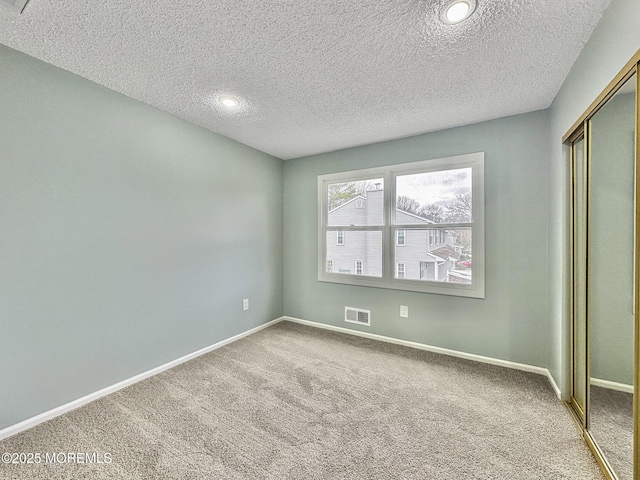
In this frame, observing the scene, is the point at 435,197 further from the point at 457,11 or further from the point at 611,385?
the point at 611,385

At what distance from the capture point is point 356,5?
4.38ft

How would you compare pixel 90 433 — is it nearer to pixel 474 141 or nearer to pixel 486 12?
pixel 486 12

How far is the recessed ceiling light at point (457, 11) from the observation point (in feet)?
4.31

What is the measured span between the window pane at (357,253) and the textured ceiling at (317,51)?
146 centimetres

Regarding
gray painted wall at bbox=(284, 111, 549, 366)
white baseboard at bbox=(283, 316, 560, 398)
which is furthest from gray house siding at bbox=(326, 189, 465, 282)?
white baseboard at bbox=(283, 316, 560, 398)

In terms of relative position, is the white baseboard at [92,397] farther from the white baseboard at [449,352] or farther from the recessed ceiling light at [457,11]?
the recessed ceiling light at [457,11]

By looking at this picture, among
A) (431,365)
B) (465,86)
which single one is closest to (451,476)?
(431,365)

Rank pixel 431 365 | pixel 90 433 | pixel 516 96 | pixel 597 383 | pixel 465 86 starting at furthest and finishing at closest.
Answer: pixel 431 365
pixel 516 96
pixel 465 86
pixel 90 433
pixel 597 383

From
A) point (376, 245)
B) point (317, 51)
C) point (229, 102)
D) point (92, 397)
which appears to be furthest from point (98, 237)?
point (376, 245)

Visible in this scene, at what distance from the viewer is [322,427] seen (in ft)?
5.70

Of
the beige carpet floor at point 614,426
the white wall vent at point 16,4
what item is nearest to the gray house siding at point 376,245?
the beige carpet floor at point 614,426

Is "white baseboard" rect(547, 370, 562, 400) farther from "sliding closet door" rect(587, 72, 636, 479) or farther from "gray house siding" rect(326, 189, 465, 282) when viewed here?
"gray house siding" rect(326, 189, 465, 282)

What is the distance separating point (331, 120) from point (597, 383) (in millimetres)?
2723

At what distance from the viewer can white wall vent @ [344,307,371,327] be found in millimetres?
3342
